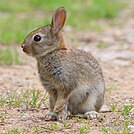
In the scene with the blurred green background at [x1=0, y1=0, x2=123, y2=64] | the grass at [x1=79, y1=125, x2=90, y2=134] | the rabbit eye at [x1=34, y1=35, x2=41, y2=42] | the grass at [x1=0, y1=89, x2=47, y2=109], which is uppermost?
the blurred green background at [x1=0, y1=0, x2=123, y2=64]

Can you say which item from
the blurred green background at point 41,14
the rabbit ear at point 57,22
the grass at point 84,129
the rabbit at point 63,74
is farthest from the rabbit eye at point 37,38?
the blurred green background at point 41,14

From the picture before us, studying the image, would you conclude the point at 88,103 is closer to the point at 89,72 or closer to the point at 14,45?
the point at 89,72

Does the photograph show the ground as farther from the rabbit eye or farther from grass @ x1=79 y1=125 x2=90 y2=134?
the rabbit eye

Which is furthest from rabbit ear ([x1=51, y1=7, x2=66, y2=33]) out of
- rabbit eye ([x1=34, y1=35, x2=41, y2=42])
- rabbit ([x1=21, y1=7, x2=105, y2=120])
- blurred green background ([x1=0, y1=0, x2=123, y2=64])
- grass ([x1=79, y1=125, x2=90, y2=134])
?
blurred green background ([x1=0, y1=0, x2=123, y2=64])

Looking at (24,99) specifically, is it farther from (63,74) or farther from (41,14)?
(41,14)

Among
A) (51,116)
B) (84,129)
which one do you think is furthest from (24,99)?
(84,129)

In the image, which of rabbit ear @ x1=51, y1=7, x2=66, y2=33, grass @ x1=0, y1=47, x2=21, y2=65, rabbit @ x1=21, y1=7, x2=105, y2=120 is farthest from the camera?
grass @ x1=0, y1=47, x2=21, y2=65

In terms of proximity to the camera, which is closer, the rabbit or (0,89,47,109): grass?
the rabbit
